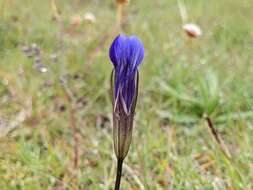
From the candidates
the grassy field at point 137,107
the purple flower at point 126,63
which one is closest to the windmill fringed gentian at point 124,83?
the purple flower at point 126,63

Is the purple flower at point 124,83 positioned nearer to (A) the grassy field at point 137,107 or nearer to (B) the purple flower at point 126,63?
(B) the purple flower at point 126,63

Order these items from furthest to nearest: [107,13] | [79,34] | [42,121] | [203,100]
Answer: [107,13] → [79,34] → [203,100] → [42,121]

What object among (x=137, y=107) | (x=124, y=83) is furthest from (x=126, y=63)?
(x=137, y=107)

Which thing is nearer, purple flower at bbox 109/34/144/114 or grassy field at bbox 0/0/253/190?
purple flower at bbox 109/34/144/114

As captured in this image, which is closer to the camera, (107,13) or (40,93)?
(40,93)

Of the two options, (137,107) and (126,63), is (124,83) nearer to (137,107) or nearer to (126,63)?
(126,63)

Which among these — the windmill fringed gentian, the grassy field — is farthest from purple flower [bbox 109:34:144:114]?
the grassy field

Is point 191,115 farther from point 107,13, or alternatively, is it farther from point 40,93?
point 107,13

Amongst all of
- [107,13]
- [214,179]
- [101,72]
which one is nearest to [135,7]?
[107,13]

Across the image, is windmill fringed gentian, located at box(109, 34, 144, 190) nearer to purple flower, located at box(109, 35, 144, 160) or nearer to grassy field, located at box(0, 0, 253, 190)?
purple flower, located at box(109, 35, 144, 160)
